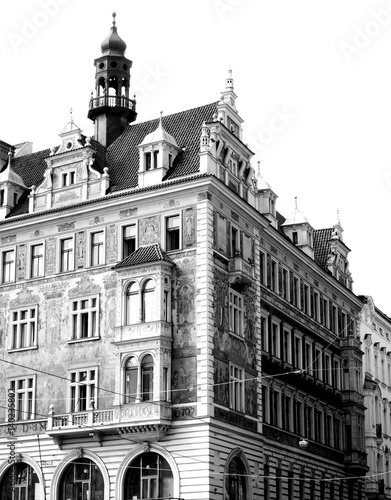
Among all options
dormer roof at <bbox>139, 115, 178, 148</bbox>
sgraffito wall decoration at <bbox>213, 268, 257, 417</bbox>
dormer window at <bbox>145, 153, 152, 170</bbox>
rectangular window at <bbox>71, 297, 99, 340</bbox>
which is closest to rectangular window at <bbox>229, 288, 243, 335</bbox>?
sgraffito wall decoration at <bbox>213, 268, 257, 417</bbox>

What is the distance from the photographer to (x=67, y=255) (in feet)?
197

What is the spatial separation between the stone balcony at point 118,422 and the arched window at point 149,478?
125 centimetres

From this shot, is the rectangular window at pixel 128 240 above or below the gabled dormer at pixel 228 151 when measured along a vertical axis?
below

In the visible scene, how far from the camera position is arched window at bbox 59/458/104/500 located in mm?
55062

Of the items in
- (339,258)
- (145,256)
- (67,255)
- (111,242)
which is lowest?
(145,256)

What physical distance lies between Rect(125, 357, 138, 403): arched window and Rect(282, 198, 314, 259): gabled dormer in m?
21.2

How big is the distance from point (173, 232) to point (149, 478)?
1344 centimetres

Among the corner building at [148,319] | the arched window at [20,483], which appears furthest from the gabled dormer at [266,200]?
the arched window at [20,483]

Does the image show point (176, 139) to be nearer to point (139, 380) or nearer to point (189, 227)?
point (189, 227)

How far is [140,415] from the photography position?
174 ft

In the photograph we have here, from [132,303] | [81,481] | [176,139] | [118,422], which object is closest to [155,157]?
[176,139]

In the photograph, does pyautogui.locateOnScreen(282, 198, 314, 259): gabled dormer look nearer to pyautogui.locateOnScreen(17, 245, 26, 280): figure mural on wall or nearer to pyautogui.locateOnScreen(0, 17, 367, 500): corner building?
pyautogui.locateOnScreen(0, 17, 367, 500): corner building

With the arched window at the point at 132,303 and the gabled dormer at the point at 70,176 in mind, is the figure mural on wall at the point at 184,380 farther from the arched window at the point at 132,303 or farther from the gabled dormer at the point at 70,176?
the gabled dormer at the point at 70,176

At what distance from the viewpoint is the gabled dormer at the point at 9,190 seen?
6294cm
